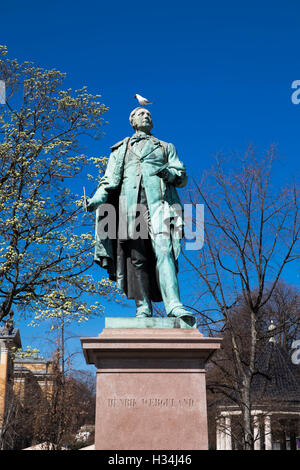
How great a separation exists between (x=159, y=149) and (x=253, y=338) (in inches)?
422

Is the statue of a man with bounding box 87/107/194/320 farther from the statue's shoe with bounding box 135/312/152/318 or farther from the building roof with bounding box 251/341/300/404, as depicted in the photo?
the building roof with bounding box 251/341/300/404

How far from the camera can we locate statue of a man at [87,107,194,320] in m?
6.35

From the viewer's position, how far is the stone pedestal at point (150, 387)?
5195mm

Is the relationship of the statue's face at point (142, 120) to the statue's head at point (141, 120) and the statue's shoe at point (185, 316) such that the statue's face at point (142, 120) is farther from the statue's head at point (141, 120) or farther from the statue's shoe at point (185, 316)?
Answer: the statue's shoe at point (185, 316)

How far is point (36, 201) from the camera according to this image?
17.3 metres

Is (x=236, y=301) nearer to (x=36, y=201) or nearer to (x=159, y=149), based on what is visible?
(x=36, y=201)

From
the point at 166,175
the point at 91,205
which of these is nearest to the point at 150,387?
the point at 91,205

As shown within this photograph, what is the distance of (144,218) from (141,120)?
4.64ft

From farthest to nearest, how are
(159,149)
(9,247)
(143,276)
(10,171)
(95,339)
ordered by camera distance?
(10,171)
(9,247)
(159,149)
(143,276)
(95,339)

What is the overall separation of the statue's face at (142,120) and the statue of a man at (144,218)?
0.64 feet
